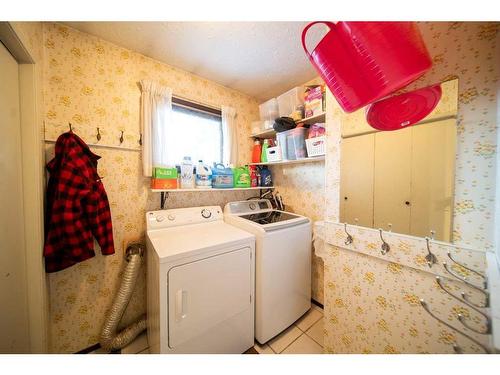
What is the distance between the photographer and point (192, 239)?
49.6 inches

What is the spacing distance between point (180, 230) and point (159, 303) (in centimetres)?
59

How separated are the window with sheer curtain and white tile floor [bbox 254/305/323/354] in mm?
1811

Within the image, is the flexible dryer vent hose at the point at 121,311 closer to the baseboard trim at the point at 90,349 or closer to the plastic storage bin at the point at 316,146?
the baseboard trim at the point at 90,349

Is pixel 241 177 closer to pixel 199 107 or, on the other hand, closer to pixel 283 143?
pixel 283 143

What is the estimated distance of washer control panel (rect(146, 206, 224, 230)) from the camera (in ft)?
4.77

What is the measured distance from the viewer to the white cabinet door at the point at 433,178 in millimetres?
718

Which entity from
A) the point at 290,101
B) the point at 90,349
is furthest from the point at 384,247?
the point at 90,349

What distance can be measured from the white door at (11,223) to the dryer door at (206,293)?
71 centimetres

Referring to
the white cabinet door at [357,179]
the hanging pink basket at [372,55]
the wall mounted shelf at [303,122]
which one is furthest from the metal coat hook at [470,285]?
the wall mounted shelf at [303,122]

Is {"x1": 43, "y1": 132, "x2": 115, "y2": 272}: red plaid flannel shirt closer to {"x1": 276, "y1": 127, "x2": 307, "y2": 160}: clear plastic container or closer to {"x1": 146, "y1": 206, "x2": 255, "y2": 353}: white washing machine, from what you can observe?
{"x1": 146, "y1": 206, "x2": 255, "y2": 353}: white washing machine

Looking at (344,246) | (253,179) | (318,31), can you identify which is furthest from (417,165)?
(253,179)

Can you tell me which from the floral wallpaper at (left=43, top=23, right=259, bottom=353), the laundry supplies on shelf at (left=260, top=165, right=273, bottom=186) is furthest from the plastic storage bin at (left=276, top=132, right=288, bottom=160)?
the floral wallpaper at (left=43, top=23, right=259, bottom=353)

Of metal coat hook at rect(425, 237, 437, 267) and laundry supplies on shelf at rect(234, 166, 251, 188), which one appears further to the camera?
laundry supplies on shelf at rect(234, 166, 251, 188)

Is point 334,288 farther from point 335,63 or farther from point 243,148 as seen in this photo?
point 243,148
